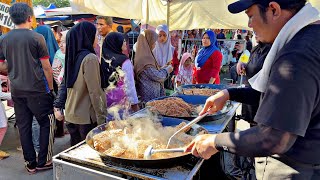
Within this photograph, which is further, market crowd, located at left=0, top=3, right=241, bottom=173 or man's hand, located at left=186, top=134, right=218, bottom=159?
market crowd, located at left=0, top=3, right=241, bottom=173

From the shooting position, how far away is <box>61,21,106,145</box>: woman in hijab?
8.32ft

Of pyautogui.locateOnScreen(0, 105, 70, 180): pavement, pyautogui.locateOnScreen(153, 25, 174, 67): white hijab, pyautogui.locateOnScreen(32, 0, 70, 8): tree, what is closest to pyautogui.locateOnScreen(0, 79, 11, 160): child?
pyautogui.locateOnScreen(0, 105, 70, 180): pavement

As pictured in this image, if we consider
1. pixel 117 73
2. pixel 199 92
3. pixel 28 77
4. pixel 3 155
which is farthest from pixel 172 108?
pixel 3 155

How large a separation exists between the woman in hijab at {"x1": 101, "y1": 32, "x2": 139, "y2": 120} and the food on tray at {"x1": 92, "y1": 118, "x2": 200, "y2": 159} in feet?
3.50

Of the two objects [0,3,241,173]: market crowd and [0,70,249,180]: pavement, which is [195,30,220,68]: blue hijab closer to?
[0,3,241,173]: market crowd

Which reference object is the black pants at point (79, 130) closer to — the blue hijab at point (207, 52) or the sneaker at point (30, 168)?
the sneaker at point (30, 168)

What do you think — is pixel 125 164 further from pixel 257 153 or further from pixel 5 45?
pixel 5 45

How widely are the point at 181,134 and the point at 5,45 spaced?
2388 mm

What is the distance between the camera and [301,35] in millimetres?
1061

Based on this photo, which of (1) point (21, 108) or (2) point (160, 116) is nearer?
(2) point (160, 116)

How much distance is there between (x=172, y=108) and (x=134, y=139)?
25.8 inches

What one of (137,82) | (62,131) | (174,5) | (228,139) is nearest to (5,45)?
(137,82)

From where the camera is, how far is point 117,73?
3.02 metres

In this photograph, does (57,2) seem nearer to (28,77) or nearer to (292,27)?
(28,77)
